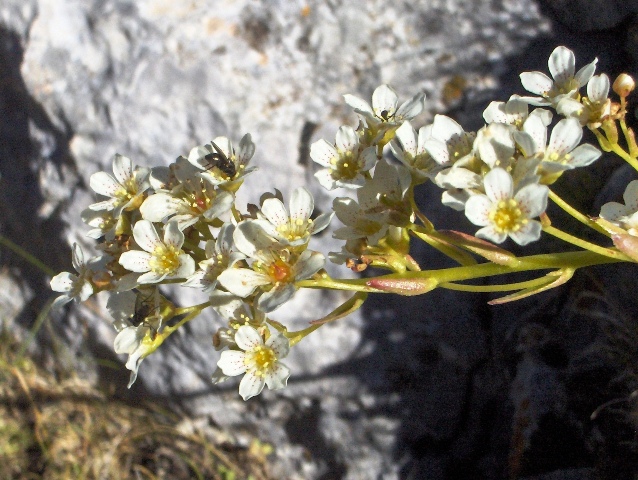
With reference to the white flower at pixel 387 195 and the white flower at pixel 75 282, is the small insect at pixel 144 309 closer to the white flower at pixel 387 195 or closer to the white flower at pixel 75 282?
the white flower at pixel 75 282

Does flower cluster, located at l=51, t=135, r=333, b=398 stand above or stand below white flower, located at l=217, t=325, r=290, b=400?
above

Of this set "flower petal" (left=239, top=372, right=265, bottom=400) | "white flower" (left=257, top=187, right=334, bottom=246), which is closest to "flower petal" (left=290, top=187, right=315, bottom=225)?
"white flower" (left=257, top=187, right=334, bottom=246)

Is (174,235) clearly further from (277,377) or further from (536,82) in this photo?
(536,82)

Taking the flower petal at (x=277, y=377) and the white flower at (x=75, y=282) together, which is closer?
the flower petal at (x=277, y=377)

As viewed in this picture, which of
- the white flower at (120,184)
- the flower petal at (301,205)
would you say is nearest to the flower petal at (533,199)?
the flower petal at (301,205)

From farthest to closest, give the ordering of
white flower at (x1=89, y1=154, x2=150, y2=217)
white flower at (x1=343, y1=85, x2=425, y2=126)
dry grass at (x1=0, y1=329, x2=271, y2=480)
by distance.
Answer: dry grass at (x1=0, y1=329, x2=271, y2=480) → white flower at (x1=89, y1=154, x2=150, y2=217) → white flower at (x1=343, y1=85, x2=425, y2=126)

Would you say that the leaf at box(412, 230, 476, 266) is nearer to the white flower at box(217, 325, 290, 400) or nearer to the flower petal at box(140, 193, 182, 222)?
the white flower at box(217, 325, 290, 400)

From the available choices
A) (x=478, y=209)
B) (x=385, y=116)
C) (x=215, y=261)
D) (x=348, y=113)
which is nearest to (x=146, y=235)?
(x=215, y=261)

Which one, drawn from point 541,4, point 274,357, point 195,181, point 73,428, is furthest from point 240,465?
point 541,4
